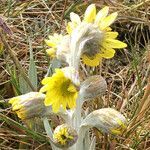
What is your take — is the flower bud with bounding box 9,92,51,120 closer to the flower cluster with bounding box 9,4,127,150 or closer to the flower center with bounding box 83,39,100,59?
the flower cluster with bounding box 9,4,127,150

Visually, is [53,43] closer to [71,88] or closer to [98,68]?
[71,88]

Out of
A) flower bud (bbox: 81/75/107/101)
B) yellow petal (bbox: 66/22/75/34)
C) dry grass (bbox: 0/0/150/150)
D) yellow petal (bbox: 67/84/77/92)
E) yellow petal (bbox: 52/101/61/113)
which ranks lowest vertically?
dry grass (bbox: 0/0/150/150)

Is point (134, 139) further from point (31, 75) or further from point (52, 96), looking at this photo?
point (52, 96)

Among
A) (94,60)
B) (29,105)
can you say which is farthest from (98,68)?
(29,105)

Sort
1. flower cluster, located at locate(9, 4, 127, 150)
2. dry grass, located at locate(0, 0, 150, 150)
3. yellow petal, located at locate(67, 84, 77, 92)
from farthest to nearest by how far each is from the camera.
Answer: dry grass, located at locate(0, 0, 150, 150), flower cluster, located at locate(9, 4, 127, 150), yellow petal, located at locate(67, 84, 77, 92)

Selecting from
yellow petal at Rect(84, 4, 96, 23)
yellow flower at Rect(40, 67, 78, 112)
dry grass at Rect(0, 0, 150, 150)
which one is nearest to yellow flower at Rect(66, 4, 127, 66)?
yellow petal at Rect(84, 4, 96, 23)

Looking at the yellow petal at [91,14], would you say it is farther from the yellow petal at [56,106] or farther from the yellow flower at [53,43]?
the yellow petal at [56,106]

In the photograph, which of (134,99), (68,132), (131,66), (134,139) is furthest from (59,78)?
(131,66)
